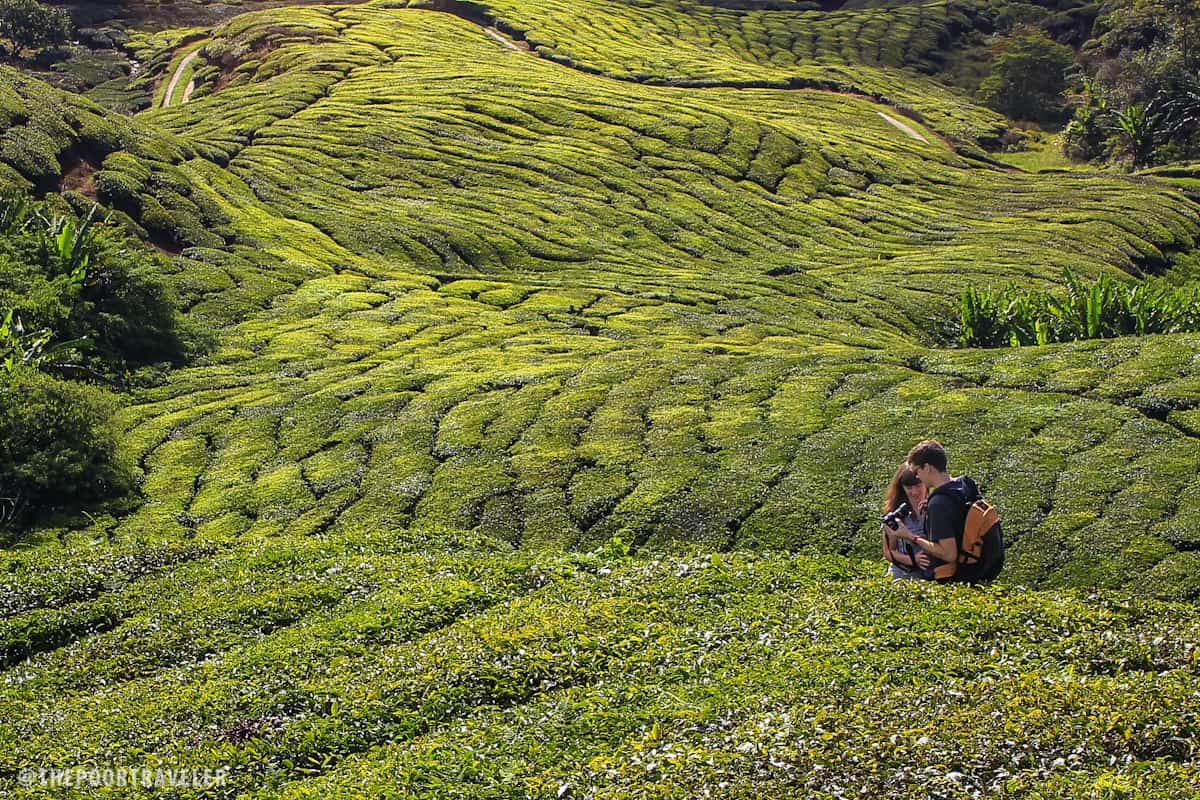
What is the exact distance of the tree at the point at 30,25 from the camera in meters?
124

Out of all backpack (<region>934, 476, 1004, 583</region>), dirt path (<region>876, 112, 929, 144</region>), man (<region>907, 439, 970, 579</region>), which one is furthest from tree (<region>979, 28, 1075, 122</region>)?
man (<region>907, 439, 970, 579</region>)

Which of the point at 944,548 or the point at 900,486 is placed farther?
the point at 900,486

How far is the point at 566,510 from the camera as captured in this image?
71.6 feet

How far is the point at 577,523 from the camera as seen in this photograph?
70.2 feet

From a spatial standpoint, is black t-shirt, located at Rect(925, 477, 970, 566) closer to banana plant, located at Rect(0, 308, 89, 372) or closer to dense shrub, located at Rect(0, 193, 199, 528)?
dense shrub, located at Rect(0, 193, 199, 528)

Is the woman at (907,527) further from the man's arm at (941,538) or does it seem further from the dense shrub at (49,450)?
the dense shrub at (49,450)

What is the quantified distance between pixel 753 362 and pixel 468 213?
110ft

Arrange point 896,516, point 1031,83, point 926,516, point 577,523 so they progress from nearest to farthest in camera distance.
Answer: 1. point 926,516
2. point 896,516
3. point 577,523
4. point 1031,83

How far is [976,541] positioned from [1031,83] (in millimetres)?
121279

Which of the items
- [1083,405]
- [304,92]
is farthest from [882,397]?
[304,92]

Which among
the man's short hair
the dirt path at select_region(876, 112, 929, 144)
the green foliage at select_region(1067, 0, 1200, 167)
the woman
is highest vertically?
the green foliage at select_region(1067, 0, 1200, 167)

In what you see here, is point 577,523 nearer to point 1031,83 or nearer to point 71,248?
point 71,248

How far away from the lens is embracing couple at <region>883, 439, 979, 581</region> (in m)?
12.5

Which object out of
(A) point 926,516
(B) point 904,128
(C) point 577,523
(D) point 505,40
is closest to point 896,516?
(A) point 926,516
